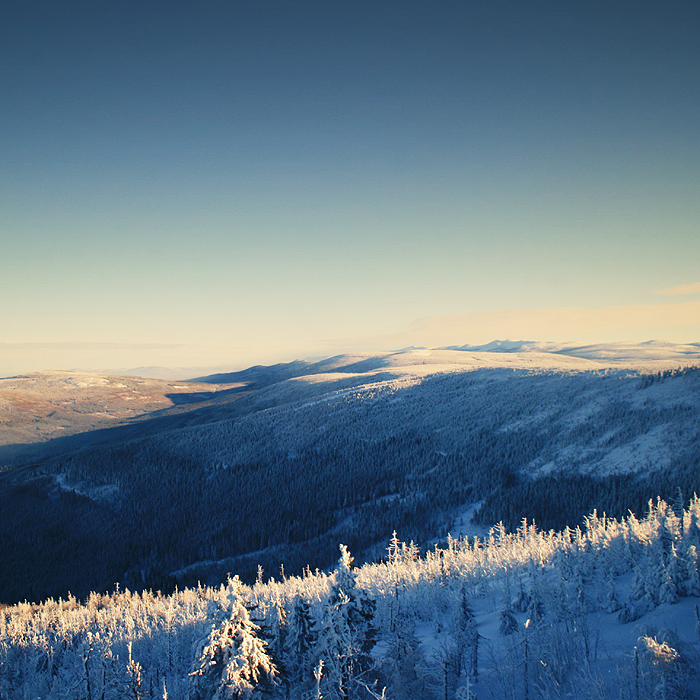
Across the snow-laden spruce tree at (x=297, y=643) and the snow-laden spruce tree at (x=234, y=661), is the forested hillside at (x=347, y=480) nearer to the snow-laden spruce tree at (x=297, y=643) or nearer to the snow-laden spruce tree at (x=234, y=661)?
the snow-laden spruce tree at (x=297, y=643)

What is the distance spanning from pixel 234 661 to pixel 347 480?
54.7m

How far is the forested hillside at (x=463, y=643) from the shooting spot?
9.03 metres

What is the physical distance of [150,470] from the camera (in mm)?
79875

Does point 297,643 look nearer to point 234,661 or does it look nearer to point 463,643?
point 234,661

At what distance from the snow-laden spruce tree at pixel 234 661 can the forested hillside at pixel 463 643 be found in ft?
0.12

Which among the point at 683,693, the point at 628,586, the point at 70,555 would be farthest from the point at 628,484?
the point at 70,555

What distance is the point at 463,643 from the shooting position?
11.3 m

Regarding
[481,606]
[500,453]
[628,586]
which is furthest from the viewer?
[500,453]

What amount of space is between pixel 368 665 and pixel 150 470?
8327 centimetres

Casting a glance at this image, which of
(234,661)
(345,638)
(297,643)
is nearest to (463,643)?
(345,638)

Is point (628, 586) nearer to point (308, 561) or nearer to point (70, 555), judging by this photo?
point (308, 561)

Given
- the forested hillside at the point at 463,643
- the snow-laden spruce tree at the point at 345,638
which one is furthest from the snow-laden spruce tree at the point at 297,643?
the snow-laden spruce tree at the point at 345,638

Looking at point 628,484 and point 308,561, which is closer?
point 628,484

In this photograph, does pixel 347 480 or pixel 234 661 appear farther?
pixel 347 480
